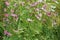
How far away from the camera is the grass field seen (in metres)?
3.34

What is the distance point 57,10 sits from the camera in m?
4.13

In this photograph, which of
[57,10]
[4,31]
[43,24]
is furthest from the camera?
[57,10]

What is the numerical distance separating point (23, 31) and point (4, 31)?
290mm

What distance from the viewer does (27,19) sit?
3434 millimetres

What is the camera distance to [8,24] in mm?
3354

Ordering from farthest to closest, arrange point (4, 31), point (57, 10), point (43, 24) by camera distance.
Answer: point (57, 10) → point (43, 24) → point (4, 31)

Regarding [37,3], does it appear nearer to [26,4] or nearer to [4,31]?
[26,4]

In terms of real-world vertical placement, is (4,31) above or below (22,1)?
below

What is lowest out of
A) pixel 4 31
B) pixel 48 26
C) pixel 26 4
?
pixel 48 26

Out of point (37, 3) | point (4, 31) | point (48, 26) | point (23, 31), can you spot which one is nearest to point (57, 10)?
point (48, 26)

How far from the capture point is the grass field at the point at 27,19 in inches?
132

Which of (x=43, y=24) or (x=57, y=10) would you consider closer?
(x=43, y=24)

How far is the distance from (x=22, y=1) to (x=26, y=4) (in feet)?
0.25

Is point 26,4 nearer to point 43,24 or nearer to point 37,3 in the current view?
point 37,3
